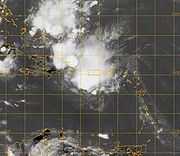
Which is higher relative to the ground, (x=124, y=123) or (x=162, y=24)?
(x=162, y=24)

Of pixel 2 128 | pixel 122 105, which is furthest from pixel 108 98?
pixel 2 128

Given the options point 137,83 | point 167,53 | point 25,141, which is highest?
point 167,53

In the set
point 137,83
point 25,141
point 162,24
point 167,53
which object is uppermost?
point 162,24

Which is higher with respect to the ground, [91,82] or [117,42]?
[117,42]

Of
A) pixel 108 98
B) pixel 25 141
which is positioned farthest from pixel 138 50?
Result: pixel 25 141

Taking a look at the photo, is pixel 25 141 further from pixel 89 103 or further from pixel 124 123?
pixel 124 123

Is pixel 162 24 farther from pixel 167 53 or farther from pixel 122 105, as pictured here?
pixel 122 105
